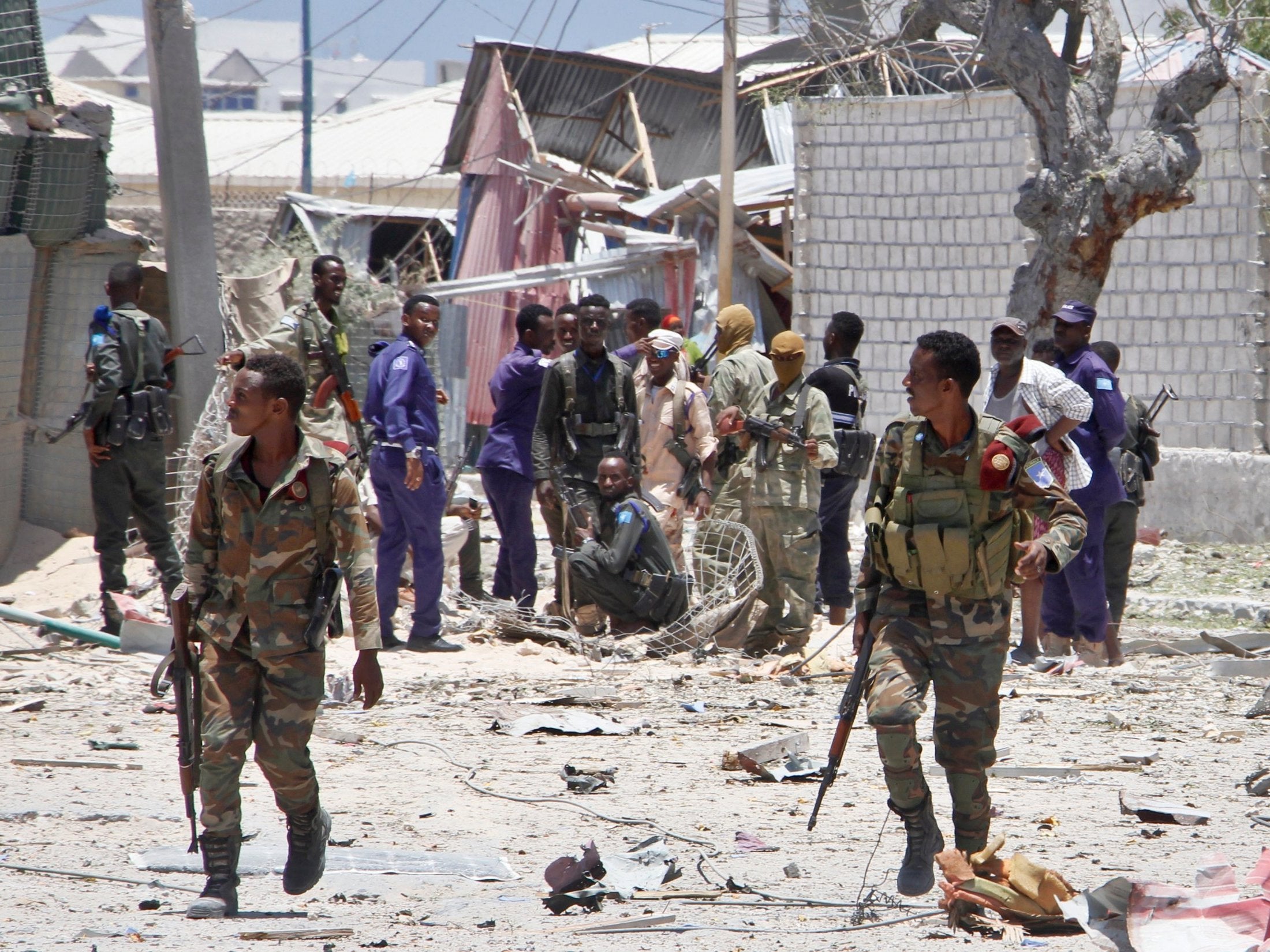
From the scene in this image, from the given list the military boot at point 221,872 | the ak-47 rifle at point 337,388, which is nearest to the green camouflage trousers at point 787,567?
the ak-47 rifle at point 337,388

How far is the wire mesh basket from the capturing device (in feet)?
30.7

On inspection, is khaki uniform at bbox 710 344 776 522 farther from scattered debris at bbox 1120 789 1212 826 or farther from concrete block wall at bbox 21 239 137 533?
concrete block wall at bbox 21 239 137 533

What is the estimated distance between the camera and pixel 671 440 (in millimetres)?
8172

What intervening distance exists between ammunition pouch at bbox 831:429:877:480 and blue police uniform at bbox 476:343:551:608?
5.51 feet

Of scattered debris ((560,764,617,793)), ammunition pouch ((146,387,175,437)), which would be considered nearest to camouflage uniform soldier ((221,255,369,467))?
ammunition pouch ((146,387,175,437))

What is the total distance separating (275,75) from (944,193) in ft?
303

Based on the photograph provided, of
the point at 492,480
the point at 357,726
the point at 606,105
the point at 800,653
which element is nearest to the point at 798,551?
the point at 800,653

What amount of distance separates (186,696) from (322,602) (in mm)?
469

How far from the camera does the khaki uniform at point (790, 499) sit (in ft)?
24.8

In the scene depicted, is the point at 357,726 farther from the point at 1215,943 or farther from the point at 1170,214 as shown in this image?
the point at 1170,214

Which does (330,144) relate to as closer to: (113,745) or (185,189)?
(185,189)

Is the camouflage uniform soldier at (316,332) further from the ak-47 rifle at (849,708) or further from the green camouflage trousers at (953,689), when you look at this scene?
the green camouflage trousers at (953,689)

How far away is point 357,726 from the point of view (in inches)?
245

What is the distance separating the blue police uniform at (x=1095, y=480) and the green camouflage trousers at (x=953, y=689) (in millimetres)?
3345
